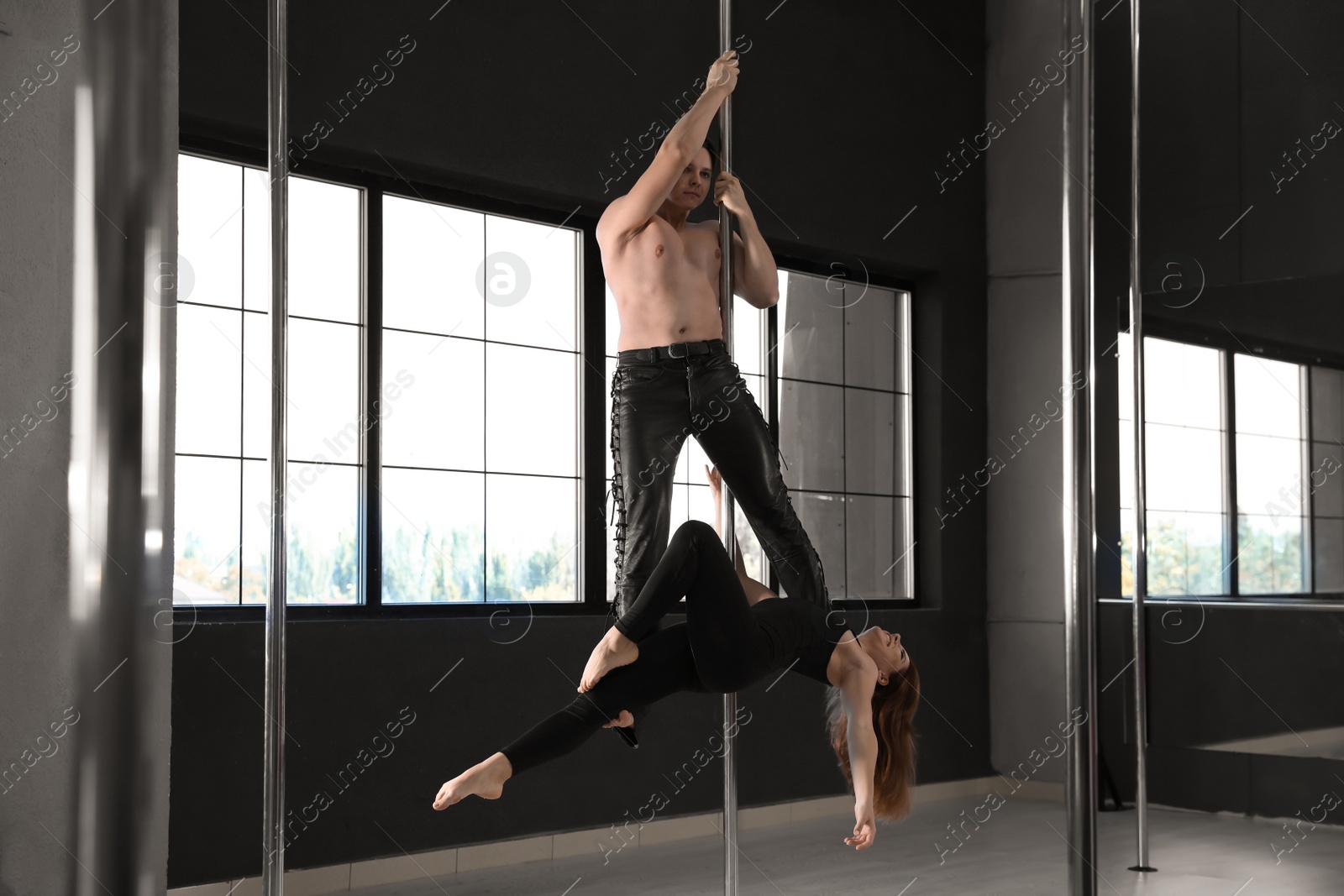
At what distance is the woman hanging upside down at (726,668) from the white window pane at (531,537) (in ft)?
7.71

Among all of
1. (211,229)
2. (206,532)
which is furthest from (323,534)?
(211,229)

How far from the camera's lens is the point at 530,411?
5.49 m

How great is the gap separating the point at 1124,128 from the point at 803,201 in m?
1.78

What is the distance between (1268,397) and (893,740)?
3.87 metres

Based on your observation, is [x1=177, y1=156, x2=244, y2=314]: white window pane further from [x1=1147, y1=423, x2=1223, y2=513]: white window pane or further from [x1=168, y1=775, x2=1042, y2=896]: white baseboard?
[x1=1147, y1=423, x2=1223, y2=513]: white window pane

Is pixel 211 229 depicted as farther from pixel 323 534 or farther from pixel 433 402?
pixel 323 534

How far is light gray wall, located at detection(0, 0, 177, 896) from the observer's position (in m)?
2.89

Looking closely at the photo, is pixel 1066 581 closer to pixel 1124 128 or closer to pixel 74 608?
pixel 74 608

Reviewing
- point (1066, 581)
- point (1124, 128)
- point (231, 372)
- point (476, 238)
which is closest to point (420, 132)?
point (476, 238)

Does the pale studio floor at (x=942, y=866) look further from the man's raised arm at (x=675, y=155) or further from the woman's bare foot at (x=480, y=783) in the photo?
the man's raised arm at (x=675, y=155)

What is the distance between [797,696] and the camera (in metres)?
6.28

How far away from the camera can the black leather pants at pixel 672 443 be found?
3002 millimetres

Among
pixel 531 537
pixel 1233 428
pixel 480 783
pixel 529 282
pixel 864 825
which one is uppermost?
pixel 529 282

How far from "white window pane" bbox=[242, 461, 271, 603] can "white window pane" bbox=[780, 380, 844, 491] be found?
8.70 ft
